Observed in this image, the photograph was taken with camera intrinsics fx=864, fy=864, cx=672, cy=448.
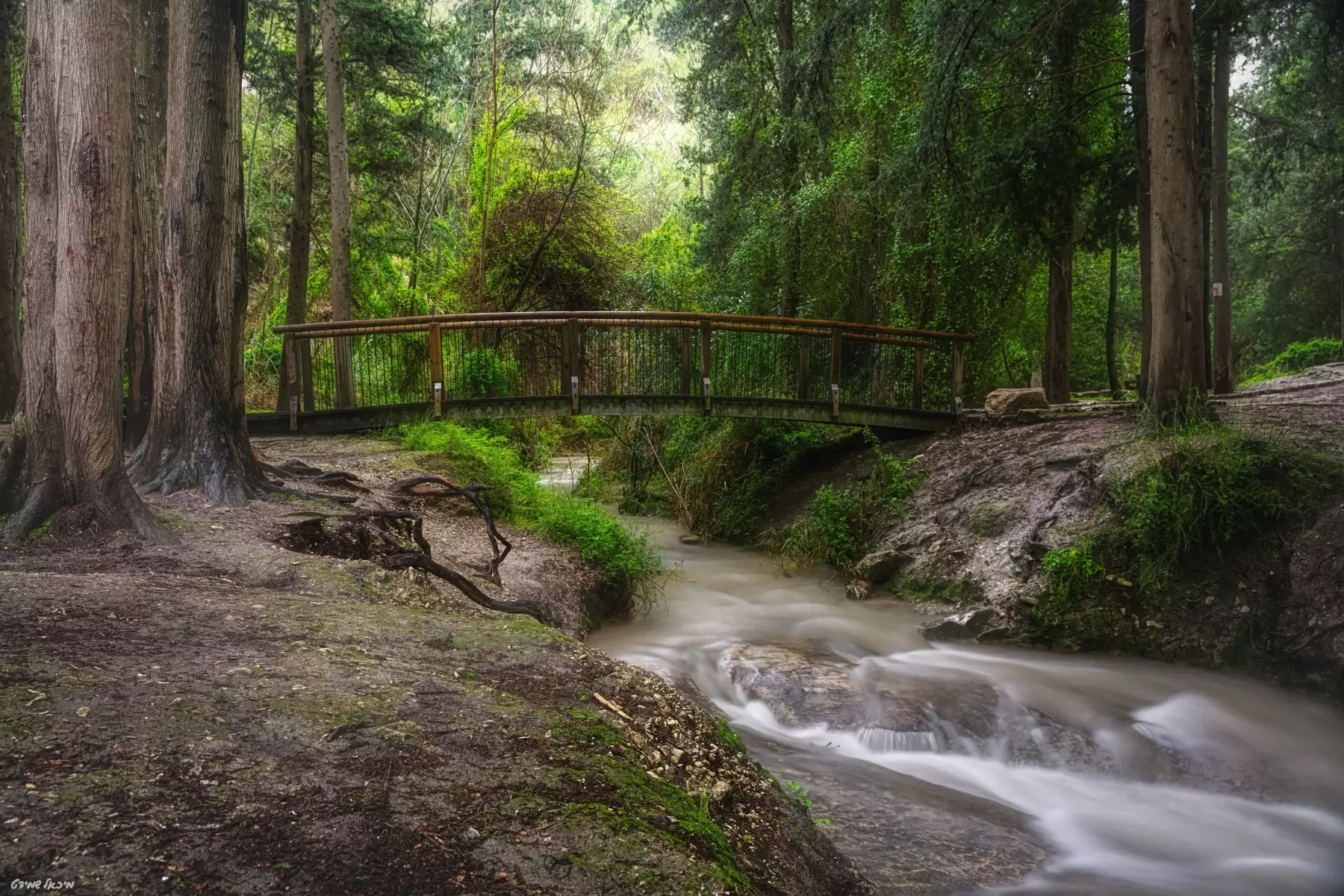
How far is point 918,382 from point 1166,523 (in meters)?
5.31

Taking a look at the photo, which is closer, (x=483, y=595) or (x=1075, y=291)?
(x=483, y=595)

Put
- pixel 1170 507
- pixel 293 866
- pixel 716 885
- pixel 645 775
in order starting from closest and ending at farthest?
pixel 293 866
pixel 716 885
pixel 645 775
pixel 1170 507

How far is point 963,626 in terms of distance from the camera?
8719mm

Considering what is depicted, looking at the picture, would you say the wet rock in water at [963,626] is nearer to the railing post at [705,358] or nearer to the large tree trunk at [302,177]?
the railing post at [705,358]

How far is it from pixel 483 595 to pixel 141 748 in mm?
3572

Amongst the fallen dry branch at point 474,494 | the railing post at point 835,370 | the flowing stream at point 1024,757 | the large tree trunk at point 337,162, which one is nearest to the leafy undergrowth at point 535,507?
the fallen dry branch at point 474,494

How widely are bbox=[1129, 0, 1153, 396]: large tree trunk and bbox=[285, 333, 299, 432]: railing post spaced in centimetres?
1116

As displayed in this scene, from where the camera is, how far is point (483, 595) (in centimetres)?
612

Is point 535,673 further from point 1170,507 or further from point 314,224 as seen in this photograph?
point 314,224

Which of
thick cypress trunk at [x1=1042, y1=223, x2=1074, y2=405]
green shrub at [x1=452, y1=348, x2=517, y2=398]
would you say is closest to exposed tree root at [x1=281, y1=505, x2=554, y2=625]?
green shrub at [x1=452, y1=348, x2=517, y2=398]

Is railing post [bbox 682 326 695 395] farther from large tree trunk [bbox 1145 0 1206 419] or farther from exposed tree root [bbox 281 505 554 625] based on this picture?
large tree trunk [bbox 1145 0 1206 419]

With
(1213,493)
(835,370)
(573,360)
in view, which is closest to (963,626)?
(1213,493)

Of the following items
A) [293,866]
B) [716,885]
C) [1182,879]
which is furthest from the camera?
[1182,879]

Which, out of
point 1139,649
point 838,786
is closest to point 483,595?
point 838,786
